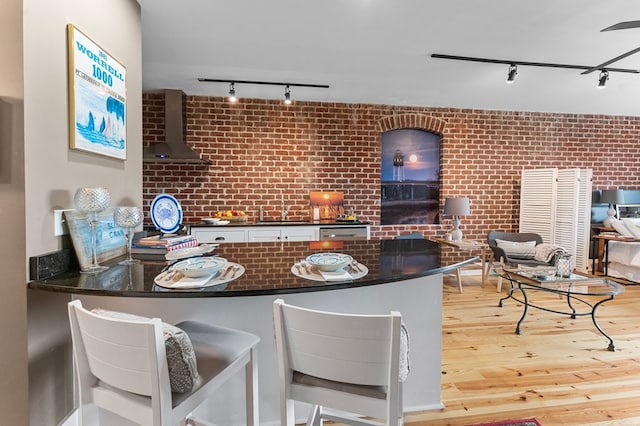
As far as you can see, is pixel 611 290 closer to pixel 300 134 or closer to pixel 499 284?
pixel 499 284

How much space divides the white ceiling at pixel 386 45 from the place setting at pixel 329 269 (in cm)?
184

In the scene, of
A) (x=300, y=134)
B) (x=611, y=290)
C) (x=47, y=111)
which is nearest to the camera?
(x=47, y=111)

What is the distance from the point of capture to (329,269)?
147cm

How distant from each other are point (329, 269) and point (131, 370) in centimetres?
79

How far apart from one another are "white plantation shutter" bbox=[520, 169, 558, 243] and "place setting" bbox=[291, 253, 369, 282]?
4.49 meters

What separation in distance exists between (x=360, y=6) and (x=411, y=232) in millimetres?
3436

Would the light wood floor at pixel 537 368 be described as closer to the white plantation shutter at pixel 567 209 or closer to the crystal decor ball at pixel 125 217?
the white plantation shutter at pixel 567 209

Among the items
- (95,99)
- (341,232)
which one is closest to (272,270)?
(95,99)

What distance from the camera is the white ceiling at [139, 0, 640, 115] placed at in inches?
96.4

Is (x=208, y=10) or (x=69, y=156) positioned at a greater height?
(x=208, y=10)

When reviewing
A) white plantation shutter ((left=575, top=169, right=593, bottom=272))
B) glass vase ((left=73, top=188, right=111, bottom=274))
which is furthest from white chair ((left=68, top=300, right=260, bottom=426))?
white plantation shutter ((left=575, top=169, right=593, bottom=272))

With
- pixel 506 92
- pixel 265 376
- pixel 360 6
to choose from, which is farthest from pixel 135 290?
pixel 506 92

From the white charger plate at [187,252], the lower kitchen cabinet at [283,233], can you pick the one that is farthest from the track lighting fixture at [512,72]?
the white charger plate at [187,252]

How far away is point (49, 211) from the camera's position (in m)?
1.45
